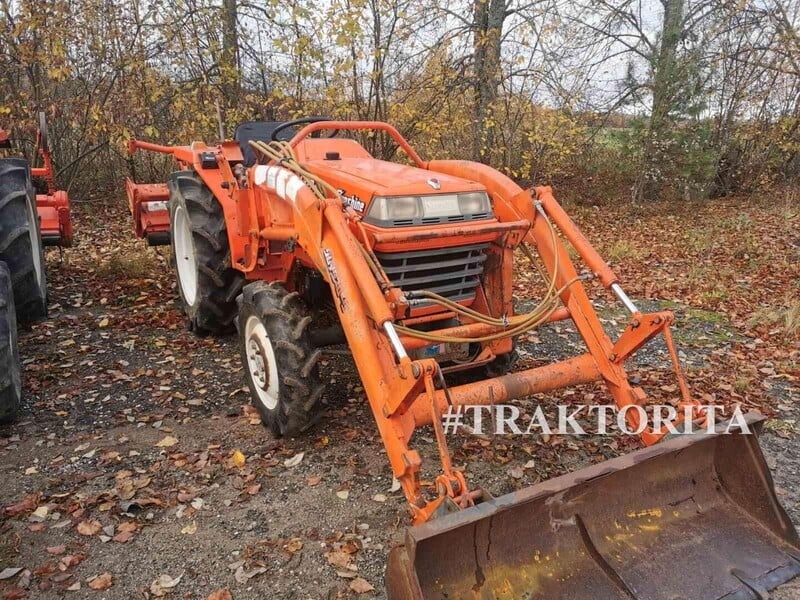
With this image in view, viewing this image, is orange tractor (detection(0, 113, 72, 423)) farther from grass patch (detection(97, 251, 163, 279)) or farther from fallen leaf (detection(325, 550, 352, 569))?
fallen leaf (detection(325, 550, 352, 569))

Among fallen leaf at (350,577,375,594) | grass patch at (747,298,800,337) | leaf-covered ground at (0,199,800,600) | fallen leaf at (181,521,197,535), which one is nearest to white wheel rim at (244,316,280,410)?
leaf-covered ground at (0,199,800,600)

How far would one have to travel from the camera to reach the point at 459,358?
3725 millimetres

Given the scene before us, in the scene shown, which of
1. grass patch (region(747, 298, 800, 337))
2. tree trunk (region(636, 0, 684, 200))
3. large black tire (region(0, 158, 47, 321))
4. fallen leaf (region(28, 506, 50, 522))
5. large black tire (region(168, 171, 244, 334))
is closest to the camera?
fallen leaf (region(28, 506, 50, 522))

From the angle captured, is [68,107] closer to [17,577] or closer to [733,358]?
[17,577]

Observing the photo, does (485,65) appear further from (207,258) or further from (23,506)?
(23,506)

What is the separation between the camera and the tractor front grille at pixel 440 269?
3271 millimetres

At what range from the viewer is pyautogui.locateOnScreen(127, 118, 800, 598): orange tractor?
2.32 meters

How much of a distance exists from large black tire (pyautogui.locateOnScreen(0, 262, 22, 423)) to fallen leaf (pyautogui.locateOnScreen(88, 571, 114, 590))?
4.71 ft

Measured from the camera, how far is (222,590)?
256 cm

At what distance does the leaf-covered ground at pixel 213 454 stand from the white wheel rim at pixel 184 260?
1.10 ft

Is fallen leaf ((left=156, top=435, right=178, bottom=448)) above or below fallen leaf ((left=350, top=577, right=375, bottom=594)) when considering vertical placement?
Result: above

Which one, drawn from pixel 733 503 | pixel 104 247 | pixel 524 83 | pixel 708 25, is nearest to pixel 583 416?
pixel 733 503

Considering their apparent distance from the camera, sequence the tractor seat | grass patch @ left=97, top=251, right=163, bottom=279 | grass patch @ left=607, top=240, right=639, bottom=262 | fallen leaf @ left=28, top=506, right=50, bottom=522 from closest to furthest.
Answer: fallen leaf @ left=28, top=506, right=50, bottom=522
the tractor seat
grass patch @ left=97, top=251, right=163, bottom=279
grass patch @ left=607, top=240, right=639, bottom=262

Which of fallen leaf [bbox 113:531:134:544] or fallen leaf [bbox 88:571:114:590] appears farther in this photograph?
fallen leaf [bbox 113:531:134:544]
